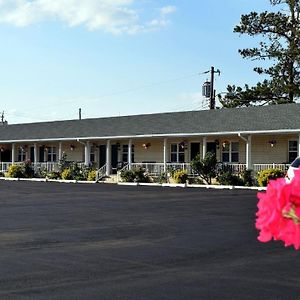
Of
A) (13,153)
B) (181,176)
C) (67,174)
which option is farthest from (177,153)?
(13,153)

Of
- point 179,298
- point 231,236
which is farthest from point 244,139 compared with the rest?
point 179,298

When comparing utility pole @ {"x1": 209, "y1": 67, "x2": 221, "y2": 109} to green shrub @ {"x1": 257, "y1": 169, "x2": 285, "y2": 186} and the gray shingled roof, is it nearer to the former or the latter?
the gray shingled roof

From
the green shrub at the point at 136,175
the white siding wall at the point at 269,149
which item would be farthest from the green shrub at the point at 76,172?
the white siding wall at the point at 269,149

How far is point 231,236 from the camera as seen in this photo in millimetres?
11414

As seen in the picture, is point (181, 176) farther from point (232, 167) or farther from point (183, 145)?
point (183, 145)

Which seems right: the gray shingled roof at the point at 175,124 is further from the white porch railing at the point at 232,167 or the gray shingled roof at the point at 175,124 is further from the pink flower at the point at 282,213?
the pink flower at the point at 282,213

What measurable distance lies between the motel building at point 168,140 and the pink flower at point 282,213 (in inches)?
1028

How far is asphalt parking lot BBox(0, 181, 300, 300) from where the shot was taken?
6.71 meters

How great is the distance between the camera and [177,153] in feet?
112

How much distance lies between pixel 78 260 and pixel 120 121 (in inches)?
1228

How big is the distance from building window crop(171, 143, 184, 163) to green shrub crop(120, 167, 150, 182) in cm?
226

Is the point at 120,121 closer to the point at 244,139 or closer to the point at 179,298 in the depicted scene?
the point at 244,139

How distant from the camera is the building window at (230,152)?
31.5m

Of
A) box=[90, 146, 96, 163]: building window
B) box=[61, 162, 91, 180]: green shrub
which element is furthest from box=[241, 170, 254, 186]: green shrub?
box=[90, 146, 96, 163]: building window
